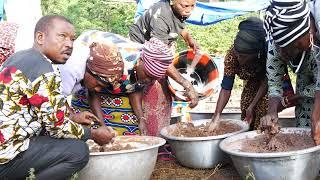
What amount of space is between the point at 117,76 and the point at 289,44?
130 centimetres

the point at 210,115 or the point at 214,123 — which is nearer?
the point at 214,123

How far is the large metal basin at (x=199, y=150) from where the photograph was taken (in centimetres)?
348

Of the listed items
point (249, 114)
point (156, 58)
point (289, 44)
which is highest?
point (289, 44)

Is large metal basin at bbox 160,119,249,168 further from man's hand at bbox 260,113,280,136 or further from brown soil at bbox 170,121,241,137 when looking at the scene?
man's hand at bbox 260,113,280,136

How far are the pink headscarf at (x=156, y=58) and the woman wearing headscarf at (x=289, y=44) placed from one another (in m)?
0.83

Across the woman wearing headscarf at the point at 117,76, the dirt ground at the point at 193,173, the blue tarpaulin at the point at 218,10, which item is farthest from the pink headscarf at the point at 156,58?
the blue tarpaulin at the point at 218,10

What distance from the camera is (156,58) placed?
3520 millimetres

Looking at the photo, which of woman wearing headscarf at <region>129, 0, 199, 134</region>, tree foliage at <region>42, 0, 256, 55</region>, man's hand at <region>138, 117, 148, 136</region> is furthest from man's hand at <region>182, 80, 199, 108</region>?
tree foliage at <region>42, 0, 256, 55</region>

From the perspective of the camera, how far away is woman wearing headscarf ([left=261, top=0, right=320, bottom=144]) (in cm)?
265

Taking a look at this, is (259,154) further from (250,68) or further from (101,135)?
(250,68)

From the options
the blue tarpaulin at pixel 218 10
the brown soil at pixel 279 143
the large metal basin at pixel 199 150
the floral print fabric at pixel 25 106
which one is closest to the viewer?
the floral print fabric at pixel 25 106

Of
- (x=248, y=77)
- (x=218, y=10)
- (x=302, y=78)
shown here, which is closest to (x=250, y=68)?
(x=248, y=77)

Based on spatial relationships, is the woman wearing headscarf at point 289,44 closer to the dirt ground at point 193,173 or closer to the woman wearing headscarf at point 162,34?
the dirt ground at point 193,173

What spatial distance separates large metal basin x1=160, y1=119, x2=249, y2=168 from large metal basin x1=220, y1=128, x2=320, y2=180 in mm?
586
